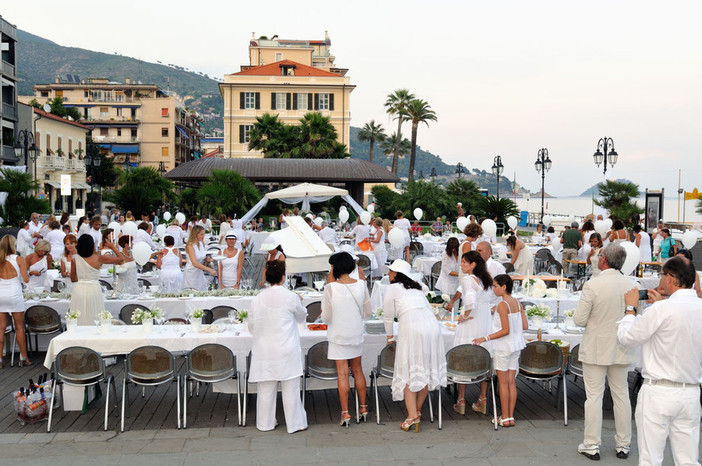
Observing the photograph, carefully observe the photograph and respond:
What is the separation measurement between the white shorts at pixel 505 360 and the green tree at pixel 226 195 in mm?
22837

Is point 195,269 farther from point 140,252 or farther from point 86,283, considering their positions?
point 86,283

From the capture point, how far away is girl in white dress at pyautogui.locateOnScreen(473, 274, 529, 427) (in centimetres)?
655

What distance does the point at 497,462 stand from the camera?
5844 mm

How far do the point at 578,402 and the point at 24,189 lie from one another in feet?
67.1

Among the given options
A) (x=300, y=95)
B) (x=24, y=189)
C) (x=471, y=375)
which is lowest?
(x=471, y=375)

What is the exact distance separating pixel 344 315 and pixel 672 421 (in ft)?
10.0

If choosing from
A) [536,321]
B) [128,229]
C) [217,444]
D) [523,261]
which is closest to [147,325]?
[217,444]

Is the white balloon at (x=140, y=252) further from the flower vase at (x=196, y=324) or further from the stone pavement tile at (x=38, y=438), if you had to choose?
the stone pavement tile at (x=38, y=438)

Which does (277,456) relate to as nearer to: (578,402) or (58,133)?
(578,402)

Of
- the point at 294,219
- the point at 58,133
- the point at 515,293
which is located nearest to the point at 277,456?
the point at 515,293

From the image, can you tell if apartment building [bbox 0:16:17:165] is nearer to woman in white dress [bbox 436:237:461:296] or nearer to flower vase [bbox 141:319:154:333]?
woman in white dress [bbox 436:237:461:296]

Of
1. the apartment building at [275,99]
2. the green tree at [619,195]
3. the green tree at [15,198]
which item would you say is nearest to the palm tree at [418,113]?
the apartment building at [275,99]

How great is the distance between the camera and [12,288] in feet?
29.0

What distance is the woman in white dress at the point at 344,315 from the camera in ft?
21.4
